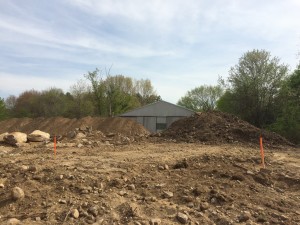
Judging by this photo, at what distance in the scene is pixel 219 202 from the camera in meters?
6.79

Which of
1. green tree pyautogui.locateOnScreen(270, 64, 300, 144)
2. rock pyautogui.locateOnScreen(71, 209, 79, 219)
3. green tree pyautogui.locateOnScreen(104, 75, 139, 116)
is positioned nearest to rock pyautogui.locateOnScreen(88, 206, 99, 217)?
rock pyautogui.locateOnScreen(71, 209, 79, 219)

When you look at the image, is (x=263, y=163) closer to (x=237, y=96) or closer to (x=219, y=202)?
(x=219, y=202)

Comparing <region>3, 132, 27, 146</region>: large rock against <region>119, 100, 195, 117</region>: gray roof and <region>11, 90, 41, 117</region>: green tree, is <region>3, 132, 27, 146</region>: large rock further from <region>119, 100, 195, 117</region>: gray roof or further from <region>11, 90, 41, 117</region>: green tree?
<region>11, 90, 41, 117</region>: green tree

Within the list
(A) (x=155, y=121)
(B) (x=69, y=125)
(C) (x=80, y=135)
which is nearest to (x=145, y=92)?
(A) (x=155, y=121)

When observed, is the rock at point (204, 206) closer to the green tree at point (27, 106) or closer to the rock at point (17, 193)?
the rock at point (17, 193)

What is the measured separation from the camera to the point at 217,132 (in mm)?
15094

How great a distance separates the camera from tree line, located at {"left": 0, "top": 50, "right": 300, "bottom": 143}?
28.1 metres

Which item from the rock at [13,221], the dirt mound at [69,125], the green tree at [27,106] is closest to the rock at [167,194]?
the rock at [13,221]

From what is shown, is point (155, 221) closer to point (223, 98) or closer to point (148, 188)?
point (148, 188)

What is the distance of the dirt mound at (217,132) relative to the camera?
47.6 ft

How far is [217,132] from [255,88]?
21.7 metres

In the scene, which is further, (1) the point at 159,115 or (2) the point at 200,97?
(2) the point at 200,97

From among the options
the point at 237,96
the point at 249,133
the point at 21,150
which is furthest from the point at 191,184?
the point at 237,96

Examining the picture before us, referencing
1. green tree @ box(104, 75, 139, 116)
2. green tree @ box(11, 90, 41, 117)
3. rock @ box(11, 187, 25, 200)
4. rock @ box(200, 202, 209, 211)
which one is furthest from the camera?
green tree @ box(11, 90, 41, 117)
